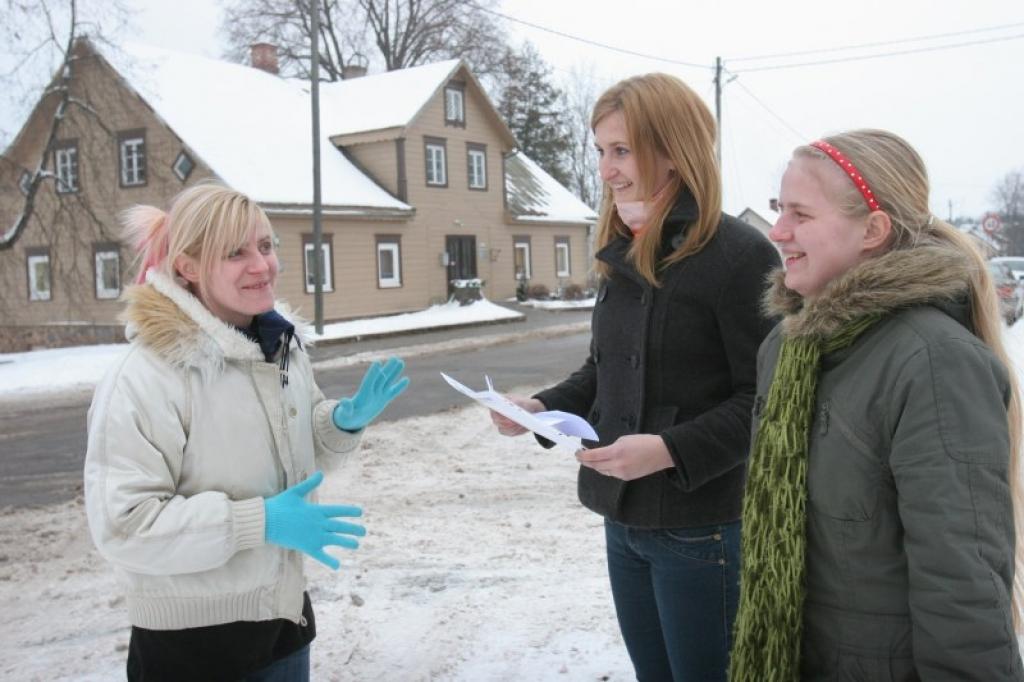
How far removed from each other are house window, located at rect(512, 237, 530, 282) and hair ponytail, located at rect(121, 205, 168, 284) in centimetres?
2896

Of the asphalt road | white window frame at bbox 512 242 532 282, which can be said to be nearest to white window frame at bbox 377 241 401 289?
white window frame at bbox 512 242 532 282

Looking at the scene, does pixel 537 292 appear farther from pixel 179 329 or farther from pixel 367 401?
pixel 179 329

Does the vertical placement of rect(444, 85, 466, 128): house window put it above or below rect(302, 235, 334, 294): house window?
above

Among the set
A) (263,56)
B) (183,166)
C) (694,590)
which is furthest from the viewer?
(263,56)

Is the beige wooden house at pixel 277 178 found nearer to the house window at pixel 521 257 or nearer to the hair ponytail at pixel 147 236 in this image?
the house window at pixel 521 257

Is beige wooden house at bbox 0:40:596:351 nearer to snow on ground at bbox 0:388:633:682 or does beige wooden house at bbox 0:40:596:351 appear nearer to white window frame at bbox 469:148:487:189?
white window frame at bbox 469:148:487:189

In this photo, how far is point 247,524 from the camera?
83.2 inches

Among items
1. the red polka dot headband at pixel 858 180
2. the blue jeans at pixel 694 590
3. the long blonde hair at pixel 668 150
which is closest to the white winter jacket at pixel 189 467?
the blue jeans at pixel 694 590

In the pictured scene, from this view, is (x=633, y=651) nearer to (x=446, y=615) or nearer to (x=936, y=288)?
(x=936, y=288)

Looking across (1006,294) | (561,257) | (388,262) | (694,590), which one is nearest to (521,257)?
(561,257)

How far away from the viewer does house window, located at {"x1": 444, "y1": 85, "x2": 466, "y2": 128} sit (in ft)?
91.1

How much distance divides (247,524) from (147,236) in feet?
2.84

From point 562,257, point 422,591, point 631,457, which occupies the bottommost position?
point 422,591

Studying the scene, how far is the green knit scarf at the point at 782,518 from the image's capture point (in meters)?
1.80
